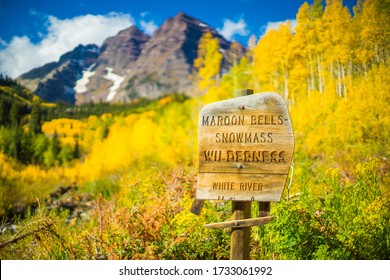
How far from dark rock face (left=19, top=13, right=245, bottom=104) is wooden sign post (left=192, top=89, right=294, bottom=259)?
3869mm

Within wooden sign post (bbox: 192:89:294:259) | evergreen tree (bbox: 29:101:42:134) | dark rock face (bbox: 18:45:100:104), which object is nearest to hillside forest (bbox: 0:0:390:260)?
evergreen tree (bbox: 29:101:42:134)

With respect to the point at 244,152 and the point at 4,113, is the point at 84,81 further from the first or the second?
the point at 244,152

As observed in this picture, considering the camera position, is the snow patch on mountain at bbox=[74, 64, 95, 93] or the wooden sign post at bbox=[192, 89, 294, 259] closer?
the wooden sign post at bbox=[192, 89, 294, 259]

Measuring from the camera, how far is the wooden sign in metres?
2.46

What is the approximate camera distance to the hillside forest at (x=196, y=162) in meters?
3.35

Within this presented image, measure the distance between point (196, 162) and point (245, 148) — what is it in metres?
5.31

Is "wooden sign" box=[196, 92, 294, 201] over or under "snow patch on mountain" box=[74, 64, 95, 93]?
under

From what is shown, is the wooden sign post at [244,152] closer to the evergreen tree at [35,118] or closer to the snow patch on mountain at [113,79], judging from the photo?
the snow patch on mountain at [113,79]

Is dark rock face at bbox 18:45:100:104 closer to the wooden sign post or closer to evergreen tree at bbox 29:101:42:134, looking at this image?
evergreen tree at bbox 29:101:42:134

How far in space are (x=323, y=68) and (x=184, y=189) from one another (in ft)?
12.7

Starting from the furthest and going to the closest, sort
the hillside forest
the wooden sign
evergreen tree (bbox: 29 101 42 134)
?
evergreen tree (bbox: 29 101 42 134)
the hillside forest
the wooden sign

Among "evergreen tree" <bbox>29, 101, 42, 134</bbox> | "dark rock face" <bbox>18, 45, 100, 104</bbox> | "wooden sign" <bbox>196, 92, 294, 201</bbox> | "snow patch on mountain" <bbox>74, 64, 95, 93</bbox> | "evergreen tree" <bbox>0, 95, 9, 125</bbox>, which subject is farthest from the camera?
"evergreen tree" <bbox>29, 101, 42, 134</bbox>

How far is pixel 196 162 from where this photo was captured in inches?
307

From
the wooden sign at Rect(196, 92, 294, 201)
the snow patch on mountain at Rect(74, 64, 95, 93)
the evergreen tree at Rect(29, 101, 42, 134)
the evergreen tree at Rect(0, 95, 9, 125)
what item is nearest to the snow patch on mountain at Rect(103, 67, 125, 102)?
the snow patch on mountain at Rect(74, 64, 95, 93)
